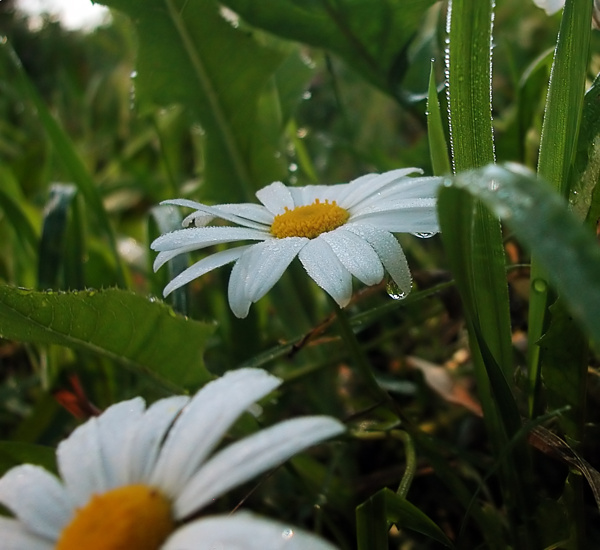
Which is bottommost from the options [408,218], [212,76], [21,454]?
[21,454]

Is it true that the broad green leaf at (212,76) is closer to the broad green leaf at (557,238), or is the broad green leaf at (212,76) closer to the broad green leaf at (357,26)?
the broad green leaf at (357,26)

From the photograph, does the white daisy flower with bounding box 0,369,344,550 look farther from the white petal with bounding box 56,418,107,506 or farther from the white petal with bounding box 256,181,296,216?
the white petal with bounding box 256,181,296,216

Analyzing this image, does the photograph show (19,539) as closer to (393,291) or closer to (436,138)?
(393,291)

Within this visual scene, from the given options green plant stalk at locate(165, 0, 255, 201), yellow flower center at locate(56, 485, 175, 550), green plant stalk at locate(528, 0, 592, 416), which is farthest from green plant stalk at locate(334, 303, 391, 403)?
green plant stalk at locate(165, 0, 255, 201)

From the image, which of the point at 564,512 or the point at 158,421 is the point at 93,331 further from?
the point at 564,512

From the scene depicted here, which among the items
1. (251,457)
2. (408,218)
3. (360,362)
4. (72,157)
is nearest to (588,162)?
(408,218)

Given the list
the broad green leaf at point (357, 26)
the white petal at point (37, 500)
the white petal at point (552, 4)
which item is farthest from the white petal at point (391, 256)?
the broad green leaf at point (357, 26)

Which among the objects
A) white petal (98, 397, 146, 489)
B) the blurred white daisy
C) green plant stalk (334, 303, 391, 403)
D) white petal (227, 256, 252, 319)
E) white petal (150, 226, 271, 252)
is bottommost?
green plant stalk (334, 303, 391, 403)
